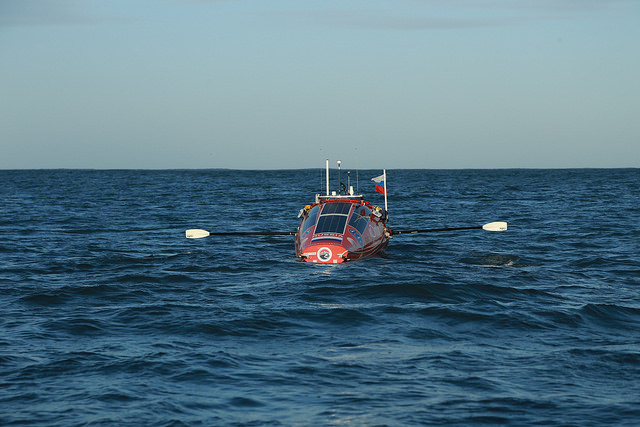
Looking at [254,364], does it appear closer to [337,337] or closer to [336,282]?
[337,337]

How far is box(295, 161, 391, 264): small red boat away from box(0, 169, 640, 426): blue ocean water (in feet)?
2.10

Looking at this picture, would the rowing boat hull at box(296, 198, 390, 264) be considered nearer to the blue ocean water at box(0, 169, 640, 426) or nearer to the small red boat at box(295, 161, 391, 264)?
the small red boat at box(295, 161, 391, 264)

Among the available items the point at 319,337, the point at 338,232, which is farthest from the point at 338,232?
the point at 319,337

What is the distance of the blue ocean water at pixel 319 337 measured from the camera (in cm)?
1161

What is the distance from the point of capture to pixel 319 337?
52.3ft

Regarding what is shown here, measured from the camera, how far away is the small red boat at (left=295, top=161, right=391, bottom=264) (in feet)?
82.6

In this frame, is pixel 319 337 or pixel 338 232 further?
pixel 338 232

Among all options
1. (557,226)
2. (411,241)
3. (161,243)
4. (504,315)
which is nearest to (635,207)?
(557,226)

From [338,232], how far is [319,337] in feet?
32.3

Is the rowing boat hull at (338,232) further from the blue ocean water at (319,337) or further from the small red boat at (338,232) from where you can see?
the blue ocean water at (319,337)

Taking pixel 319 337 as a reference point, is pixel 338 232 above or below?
above

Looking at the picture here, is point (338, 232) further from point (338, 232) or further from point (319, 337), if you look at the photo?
point (319, 337)

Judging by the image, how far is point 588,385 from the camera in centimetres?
1263

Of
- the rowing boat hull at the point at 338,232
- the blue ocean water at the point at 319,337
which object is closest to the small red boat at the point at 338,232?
the rowing boat hull at the point at 338,232
